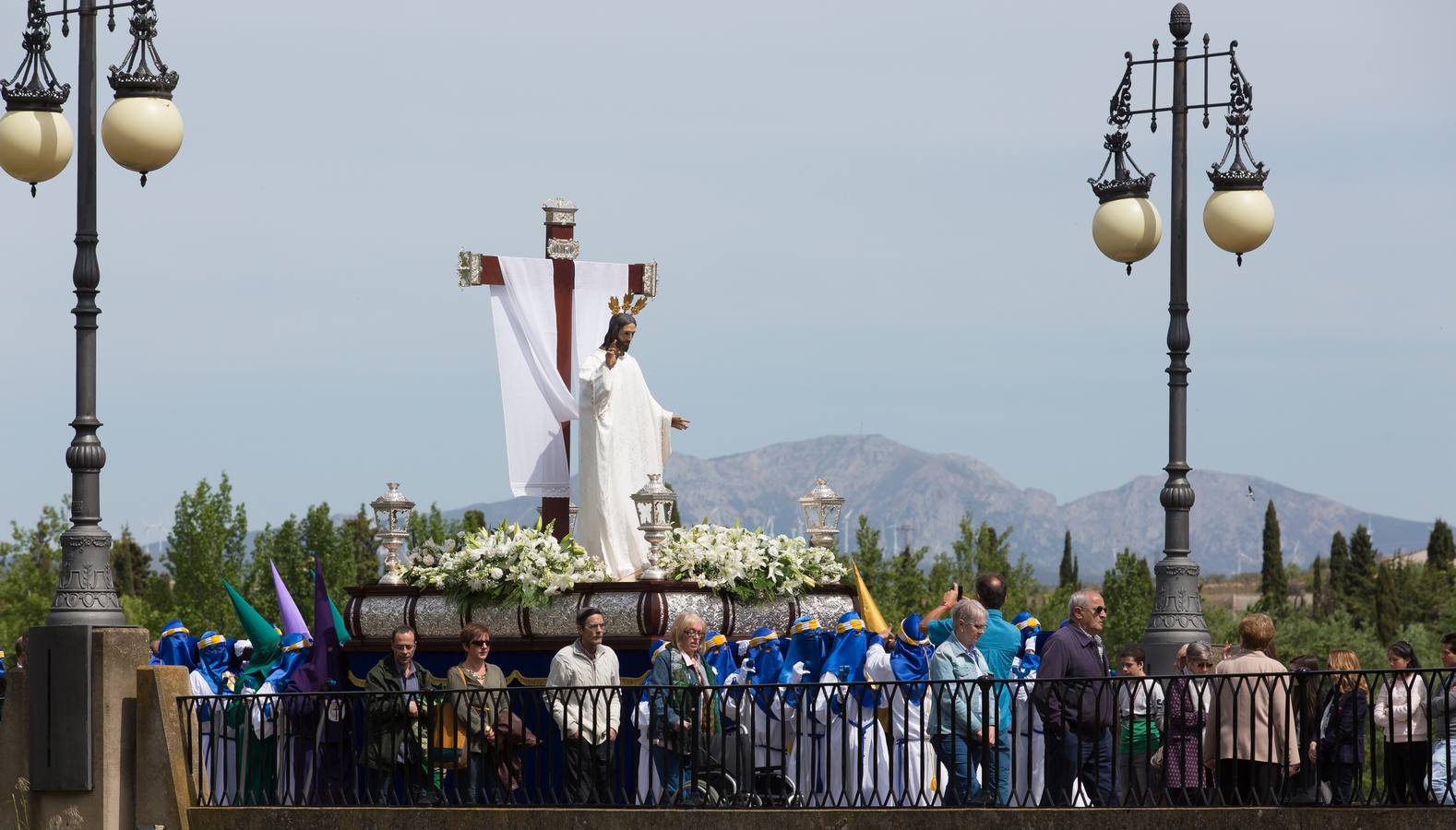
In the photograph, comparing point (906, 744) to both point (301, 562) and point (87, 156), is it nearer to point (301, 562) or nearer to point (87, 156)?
point (87, 156)

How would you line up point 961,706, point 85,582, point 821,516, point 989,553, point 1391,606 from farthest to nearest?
point 1391,606, point 989,553, point 821,516, point 85,582, point 961,706

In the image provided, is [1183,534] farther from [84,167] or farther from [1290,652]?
[1290,652]

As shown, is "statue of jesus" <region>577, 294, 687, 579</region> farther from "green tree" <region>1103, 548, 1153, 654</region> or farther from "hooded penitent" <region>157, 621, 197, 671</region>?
"green tree" <region>1103, 548, 1153, 654</region>

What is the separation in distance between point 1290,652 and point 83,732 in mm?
54018


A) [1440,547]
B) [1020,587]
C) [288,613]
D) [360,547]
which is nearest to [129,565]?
[360,547]

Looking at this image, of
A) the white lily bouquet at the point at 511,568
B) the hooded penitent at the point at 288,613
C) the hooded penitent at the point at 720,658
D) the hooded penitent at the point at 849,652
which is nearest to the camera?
the hooded penitent at the point at 849,652

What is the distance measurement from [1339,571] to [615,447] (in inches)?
3272

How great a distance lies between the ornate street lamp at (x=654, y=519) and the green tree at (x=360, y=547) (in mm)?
56660

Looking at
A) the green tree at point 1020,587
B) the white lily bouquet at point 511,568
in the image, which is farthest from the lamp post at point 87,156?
the green tree at point 1020,587

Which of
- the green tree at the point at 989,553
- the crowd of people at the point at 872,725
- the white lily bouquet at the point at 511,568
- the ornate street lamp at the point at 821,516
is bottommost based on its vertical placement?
the green tree at the point at 989,553

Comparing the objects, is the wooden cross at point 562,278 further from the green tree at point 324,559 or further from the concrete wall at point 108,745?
the green tree at point 324,559

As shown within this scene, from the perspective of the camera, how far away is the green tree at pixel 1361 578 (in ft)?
293

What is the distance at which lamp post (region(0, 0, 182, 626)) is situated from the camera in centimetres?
1570

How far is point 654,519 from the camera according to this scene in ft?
60.2
